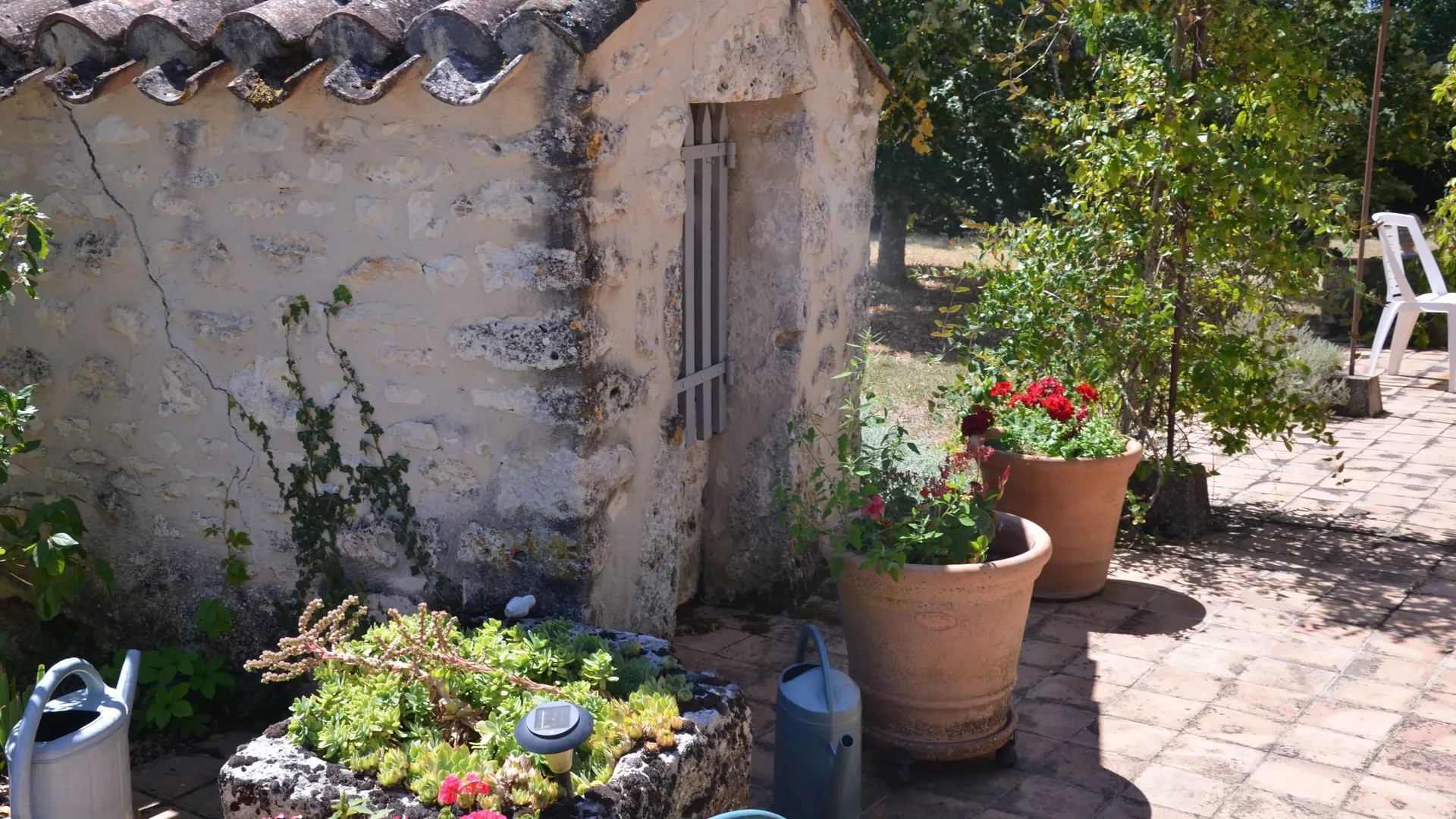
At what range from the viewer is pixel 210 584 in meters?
4.17

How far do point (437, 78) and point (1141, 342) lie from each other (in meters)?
3.73

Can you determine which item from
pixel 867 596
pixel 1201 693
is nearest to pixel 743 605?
pixel 867 596

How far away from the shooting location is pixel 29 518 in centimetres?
383

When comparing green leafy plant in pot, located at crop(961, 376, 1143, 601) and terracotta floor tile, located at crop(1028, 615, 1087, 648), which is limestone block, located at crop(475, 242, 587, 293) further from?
terracotta floor tile, located at crop(1028, 615, 1087, 648)

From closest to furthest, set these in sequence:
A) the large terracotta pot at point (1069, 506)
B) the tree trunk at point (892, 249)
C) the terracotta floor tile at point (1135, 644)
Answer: the terracotta floor tile at point (1135, 644), the large terracotta pot at point (1069, 506), the tree trunk at point (892, 249)

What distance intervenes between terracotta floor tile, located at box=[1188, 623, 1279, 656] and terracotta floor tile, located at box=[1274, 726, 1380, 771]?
0.68 metres

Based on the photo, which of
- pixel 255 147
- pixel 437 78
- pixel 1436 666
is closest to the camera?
pixel 437 78

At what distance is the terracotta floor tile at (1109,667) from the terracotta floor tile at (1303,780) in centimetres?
68

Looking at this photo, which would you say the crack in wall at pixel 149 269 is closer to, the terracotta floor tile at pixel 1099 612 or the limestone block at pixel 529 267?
the limestone block at pixel 529 267

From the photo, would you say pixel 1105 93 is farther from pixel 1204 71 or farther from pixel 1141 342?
pixel 1141 342

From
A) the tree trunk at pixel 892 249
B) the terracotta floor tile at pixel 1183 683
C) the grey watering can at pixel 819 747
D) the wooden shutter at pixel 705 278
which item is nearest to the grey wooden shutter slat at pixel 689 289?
the wooden shutter at pixel 705 278

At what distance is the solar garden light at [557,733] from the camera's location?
2615 millimetres

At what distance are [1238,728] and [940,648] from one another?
107cm

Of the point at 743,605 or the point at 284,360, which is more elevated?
the point at 284,360
